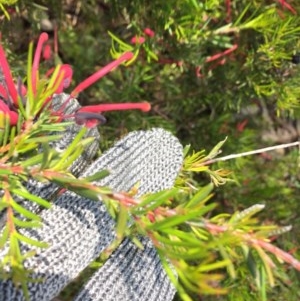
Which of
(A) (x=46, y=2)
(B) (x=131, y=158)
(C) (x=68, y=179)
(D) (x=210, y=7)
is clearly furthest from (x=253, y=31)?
(C) (x=68, y=179)

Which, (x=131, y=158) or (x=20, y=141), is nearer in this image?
(x=20, y=141)

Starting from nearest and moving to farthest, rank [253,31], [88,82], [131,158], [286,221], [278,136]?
[88,82] < [131,158] < [253,31] < [286,221] < [278,136]

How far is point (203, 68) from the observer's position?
1.22 metres

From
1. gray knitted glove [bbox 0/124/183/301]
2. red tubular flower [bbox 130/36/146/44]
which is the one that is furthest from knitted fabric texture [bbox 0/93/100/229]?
red tubular flower [bbox 130/36/146/44]

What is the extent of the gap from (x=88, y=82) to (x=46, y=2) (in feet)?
2.24

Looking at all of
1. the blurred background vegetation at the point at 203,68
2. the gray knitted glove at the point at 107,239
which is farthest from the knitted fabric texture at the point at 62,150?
the blurred background vegetation at the point at 203,68

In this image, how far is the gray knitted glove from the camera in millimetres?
520

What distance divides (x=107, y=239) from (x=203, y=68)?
27.5 inches

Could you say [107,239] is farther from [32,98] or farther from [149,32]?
[149,32]

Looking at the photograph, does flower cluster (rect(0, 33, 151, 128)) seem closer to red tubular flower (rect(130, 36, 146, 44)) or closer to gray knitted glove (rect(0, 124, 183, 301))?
gray knitted glove (rect(0, 124, 183, 301))

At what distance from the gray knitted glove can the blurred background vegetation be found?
27cm

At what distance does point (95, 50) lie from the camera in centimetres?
146

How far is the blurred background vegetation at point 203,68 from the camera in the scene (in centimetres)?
102

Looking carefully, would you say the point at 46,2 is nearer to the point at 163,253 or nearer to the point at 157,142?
the point at 157,142
